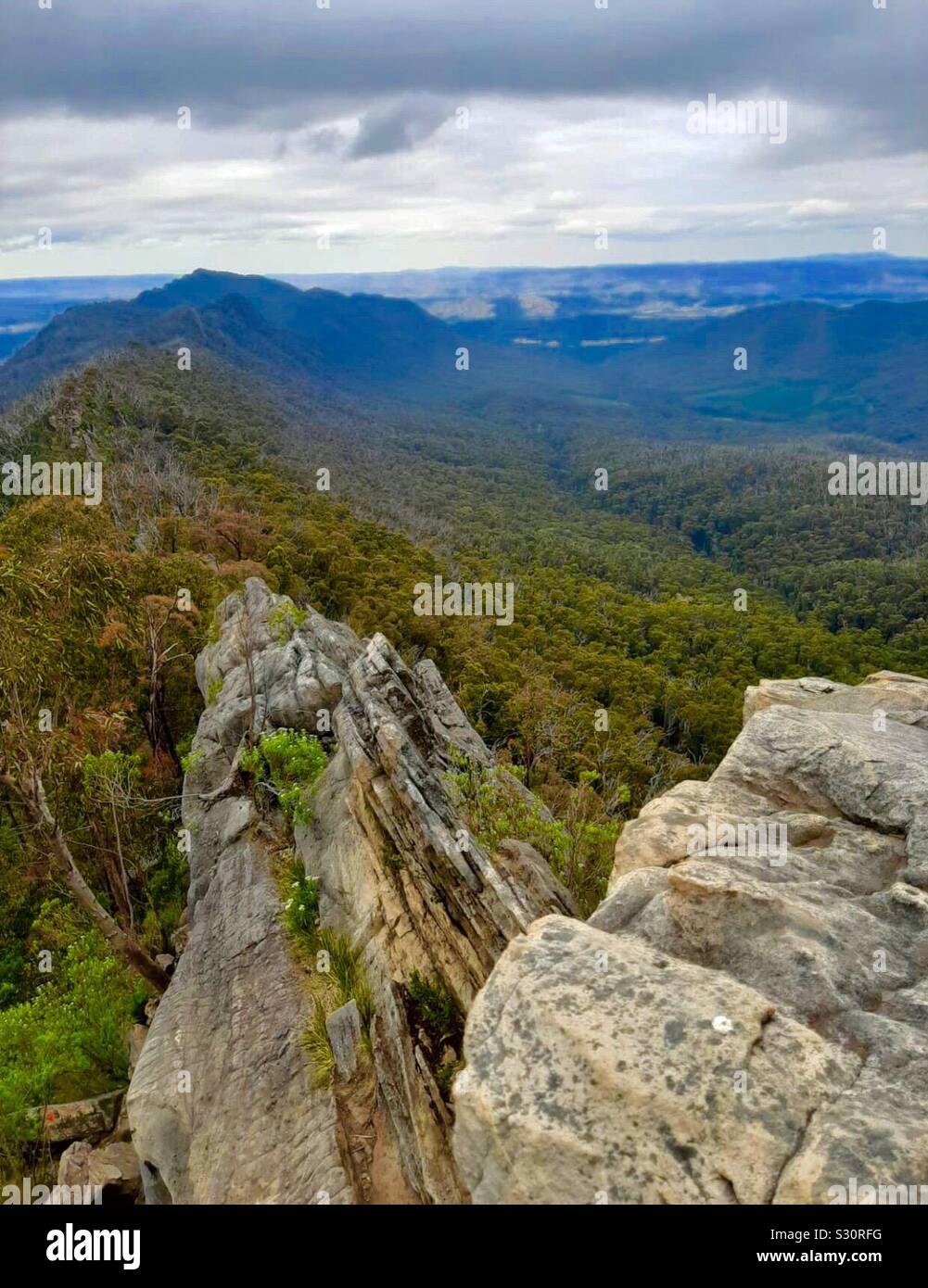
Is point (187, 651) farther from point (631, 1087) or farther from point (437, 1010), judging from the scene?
point (631, 1087)

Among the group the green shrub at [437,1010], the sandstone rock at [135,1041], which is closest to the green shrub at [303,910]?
the green shrub at [437,1010]

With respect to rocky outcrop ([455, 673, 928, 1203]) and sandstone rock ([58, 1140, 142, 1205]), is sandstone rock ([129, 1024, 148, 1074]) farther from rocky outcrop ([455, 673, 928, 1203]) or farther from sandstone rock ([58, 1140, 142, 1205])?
rocky outcrop ([455, 673, 928, 1203])

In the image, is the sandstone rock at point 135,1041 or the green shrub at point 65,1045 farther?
the sandstone rock at point 135,1041

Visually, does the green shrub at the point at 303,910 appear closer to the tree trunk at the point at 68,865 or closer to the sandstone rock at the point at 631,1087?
the tree trunk at the point at 68,865


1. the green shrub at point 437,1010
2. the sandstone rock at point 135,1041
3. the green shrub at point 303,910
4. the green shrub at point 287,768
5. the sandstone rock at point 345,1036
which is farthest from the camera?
the green shrub at point 287,768

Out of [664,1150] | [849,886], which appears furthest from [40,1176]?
[849,886]

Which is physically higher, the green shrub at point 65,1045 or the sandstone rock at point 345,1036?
the sandstone rock at point 345,1036

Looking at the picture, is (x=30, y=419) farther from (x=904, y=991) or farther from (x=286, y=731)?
(x=904, y=991)
